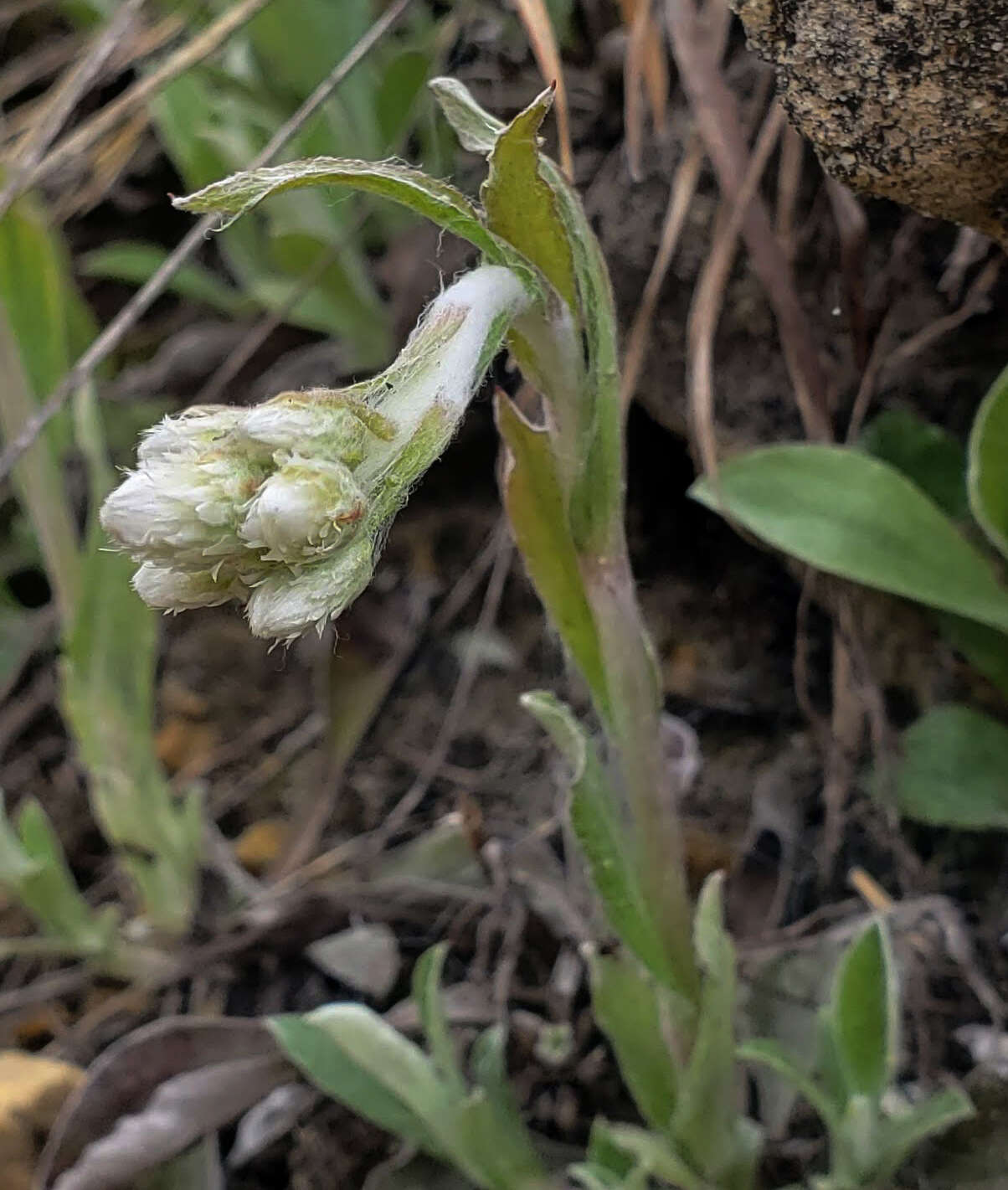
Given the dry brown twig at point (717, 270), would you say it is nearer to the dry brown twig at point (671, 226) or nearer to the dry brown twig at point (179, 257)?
the dry brown twig at point (671, 226)

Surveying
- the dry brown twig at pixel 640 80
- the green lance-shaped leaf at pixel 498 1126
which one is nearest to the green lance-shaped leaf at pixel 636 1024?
the green lance-shaped leaf at pixel 498 1126

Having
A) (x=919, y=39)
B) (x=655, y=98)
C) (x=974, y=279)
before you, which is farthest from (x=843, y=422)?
(x=919, y=39)

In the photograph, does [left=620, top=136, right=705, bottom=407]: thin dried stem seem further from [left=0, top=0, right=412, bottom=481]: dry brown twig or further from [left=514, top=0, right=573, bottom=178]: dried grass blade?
[left=0, top=0, right=412, bottom=481]: dry brown twig

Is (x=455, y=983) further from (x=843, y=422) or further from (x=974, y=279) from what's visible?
(x=974, y=279)

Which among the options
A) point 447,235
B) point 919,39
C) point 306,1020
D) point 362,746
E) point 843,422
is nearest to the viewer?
point 919,39

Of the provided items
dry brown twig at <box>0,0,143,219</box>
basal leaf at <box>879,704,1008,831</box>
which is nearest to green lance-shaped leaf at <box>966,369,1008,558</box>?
basal leaf at <box>879,704,1008,831</box>

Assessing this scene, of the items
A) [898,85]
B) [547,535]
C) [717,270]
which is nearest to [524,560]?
[547,535]
